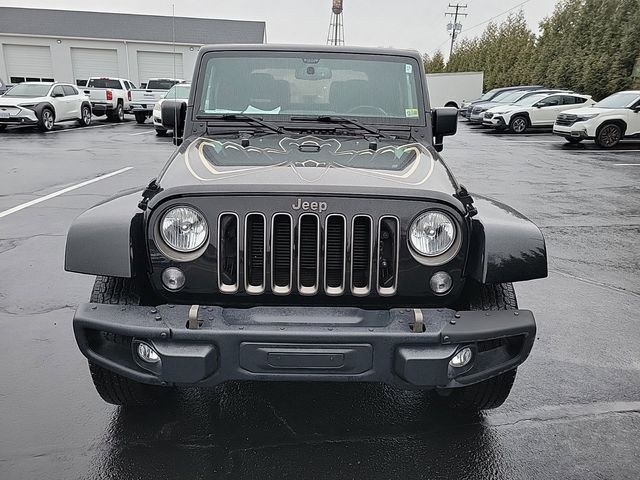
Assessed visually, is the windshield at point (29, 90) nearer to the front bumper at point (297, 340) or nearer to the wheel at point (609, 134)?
the wheel at point (609, 134)

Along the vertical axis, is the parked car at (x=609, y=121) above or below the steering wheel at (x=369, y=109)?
below

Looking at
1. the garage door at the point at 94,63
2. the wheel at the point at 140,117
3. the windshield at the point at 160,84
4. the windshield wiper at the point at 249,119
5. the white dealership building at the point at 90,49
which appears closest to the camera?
the windshield wiper at the point at 249,119

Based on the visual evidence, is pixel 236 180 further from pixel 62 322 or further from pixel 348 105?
pixel 62 322

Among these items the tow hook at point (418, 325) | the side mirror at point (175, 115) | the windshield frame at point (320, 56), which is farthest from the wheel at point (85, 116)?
the tow hook at point (418, 325)

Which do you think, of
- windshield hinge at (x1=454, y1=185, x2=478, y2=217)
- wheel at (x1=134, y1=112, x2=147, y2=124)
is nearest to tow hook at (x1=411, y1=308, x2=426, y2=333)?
windshield hinge at (x1=454, y1=185, x2=478, y2=217)

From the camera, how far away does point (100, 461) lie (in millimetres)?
2658

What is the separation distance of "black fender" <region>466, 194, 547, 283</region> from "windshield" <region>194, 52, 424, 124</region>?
1323 mm

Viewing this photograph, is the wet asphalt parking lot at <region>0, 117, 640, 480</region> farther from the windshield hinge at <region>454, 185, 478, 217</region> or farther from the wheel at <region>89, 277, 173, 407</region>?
the windshield hinge at <region>454, 185, 478, 217</region>

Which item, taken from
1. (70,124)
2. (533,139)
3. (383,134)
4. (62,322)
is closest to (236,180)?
(383,134)

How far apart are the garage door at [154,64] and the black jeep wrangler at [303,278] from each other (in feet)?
131

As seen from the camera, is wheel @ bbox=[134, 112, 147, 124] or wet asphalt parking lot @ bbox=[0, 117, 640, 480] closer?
wet asphalt parking lot @ bbox=[0, 117, 640, 480]

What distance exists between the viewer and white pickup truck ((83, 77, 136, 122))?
23516mm

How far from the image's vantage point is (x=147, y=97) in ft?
76.6

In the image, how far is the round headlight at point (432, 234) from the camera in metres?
2.47
